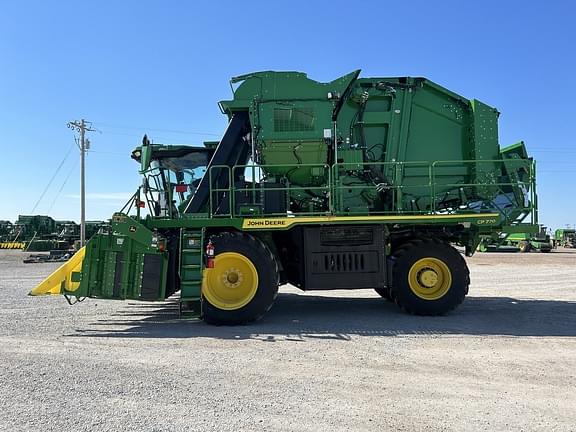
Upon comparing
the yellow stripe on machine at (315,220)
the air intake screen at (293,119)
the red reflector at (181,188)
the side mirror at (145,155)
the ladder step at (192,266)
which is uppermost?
the air intake screen at (293,119)

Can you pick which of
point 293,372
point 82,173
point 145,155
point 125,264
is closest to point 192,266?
point 125,264

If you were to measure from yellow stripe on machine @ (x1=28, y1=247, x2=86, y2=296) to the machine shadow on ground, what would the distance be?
2.79 feet

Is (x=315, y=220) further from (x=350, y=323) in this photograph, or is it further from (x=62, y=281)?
(x=62, y=281)

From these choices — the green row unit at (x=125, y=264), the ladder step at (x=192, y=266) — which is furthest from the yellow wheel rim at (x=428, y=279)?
the green row unit at (x=125, y=264)

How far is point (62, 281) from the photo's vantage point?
8.49 meters

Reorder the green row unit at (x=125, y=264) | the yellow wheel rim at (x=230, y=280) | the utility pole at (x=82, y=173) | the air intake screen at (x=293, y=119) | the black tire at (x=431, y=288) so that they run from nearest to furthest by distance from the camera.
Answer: the green row unit at (x=125, y=264) → the yellow wheel rim at (x=230, y=280) → the black tire at (x=431, y=288) → the air intake screen at (x=293, y=119) → the utility pole at (x=82, y=173)

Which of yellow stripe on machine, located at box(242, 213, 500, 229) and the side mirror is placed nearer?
yellow stripe on machine, located at box(242, 213, 500, 229)

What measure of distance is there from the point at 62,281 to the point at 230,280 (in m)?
3.01

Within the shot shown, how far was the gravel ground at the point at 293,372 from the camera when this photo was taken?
417cm

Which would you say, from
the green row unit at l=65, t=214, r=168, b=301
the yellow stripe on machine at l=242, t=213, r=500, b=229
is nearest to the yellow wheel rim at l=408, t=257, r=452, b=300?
the yellow stripe on machine at l=242, t=213, r=500, b=229

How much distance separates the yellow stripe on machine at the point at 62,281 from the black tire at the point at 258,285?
92.5 inches

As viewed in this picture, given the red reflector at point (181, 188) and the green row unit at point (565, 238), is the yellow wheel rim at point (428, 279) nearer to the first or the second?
the red reflector at point (181, 188)

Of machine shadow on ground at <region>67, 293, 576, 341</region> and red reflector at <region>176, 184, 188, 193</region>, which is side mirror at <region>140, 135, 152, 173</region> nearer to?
red reflector at <region>176, 184, 188, 193</region>

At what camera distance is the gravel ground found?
164 inches
